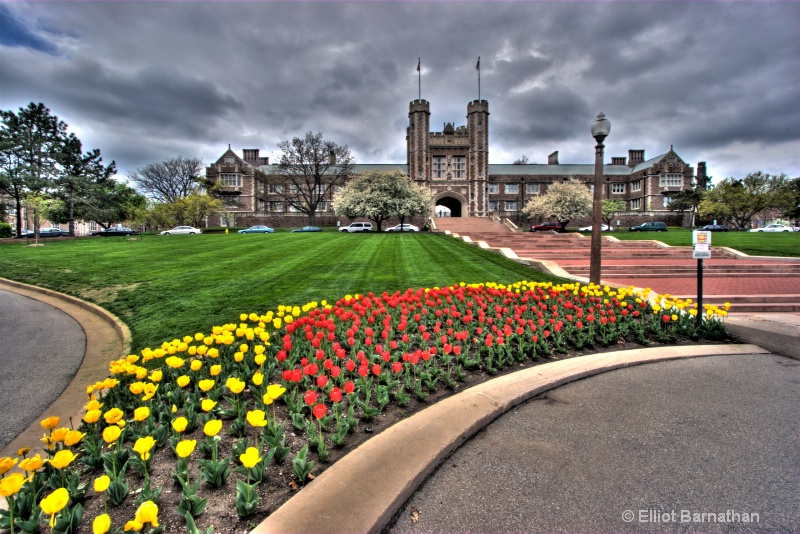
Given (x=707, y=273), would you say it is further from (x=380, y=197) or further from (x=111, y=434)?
(x=380, y=197)

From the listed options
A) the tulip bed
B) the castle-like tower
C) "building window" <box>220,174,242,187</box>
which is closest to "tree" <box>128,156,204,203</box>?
"building window" <box>220,174,242,187</box>

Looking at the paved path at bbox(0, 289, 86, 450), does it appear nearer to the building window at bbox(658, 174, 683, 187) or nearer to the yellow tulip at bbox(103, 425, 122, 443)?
the yellow tulip at bbox(103, 425, 122, 443)

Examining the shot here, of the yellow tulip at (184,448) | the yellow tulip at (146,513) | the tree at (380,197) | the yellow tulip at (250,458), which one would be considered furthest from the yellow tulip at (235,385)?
the tree at (380,197)

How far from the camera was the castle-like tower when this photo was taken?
54.2 m

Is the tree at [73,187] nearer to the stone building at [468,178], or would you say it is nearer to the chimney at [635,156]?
the stone building at [468,178]

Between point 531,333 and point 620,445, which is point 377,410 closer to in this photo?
point 620,445

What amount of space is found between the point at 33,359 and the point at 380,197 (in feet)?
122

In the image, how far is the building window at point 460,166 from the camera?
55625 mm

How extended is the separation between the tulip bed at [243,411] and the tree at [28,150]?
4300 cm

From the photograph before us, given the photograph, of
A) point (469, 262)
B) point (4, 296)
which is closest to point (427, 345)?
point (469, 262)

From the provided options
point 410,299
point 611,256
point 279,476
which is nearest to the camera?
point 279,476

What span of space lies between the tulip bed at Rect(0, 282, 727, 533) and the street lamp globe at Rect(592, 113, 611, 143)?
13.2ft

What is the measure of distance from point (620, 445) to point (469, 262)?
1142 cm

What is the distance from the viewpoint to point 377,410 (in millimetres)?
3271
